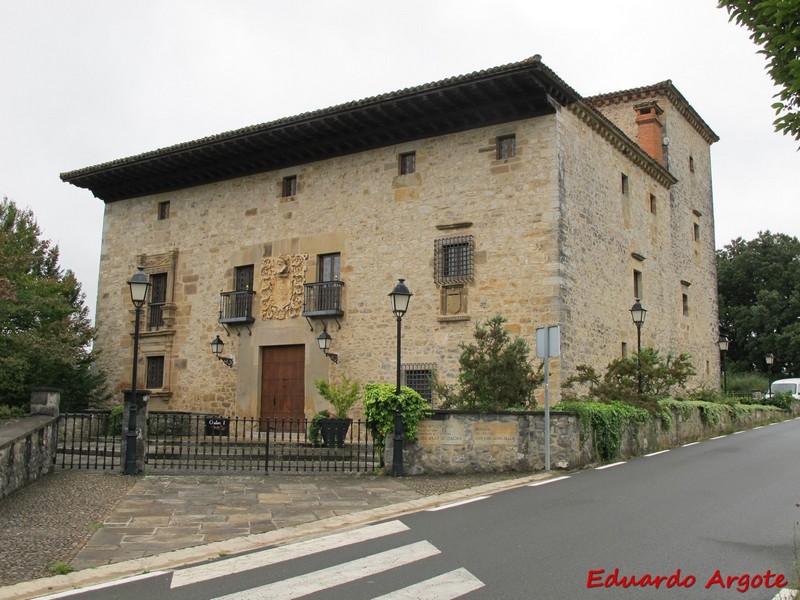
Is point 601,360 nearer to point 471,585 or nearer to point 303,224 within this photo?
point 303,224

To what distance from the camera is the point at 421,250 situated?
62.3 feet

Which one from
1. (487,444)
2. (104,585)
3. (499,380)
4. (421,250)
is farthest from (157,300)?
(104,585)

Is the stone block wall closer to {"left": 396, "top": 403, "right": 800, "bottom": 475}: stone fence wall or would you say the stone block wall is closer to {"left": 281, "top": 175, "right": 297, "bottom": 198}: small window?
{"left": 396, "top": 403, "right": 800, "bottom": 475}: stone fence wall

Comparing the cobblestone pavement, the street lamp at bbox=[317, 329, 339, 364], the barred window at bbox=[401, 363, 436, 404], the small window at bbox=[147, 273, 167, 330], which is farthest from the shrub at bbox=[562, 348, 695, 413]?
the small window at bbox=[147, 273, 167, 330]

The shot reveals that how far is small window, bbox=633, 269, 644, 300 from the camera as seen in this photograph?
72.3ft

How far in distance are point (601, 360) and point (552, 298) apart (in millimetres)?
3299

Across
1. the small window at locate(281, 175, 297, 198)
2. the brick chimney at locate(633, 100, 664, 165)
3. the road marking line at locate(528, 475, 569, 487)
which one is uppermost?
the brick chimney at locate(633, 100, 664, 165)

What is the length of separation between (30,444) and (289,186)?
12775 mm

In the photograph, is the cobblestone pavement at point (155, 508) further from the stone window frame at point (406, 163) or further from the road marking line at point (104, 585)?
the stone window frame at point (406, 163)

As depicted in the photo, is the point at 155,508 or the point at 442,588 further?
the point at 155,508

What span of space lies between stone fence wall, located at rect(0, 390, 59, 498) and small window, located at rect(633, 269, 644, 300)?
16271 millimetres

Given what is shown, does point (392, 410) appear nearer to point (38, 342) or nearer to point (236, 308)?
point (236, 308)

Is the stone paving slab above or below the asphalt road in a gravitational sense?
below

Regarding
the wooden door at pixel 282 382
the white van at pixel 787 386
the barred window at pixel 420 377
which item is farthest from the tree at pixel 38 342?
the white van at pixel 787 386
